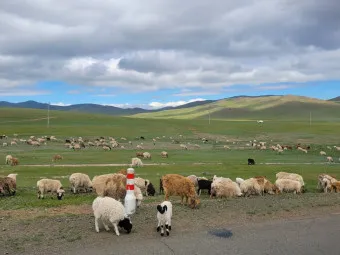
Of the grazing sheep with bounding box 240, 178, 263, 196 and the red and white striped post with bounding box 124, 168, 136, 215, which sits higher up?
the red and white striped post with bounding box 124, 168, 136, 215

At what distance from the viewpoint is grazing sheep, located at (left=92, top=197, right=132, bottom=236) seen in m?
10.4

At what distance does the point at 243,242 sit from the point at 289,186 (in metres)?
13.4

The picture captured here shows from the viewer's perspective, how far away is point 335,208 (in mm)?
13672

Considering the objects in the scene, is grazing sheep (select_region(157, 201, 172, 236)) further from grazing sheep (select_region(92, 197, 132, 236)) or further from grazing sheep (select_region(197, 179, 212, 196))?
grazing sheep (select_region(197, 179, 212, 196))

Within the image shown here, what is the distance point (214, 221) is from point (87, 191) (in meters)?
11.3

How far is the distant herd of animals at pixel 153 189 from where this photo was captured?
10.6 meters

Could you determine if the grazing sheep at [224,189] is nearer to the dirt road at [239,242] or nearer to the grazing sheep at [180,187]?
the grazing sheep at [180,187]

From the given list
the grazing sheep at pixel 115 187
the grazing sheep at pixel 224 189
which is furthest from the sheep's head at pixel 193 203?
the grazing sheep at pixel 224 189

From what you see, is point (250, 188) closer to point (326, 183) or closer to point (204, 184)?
point (204, 184)

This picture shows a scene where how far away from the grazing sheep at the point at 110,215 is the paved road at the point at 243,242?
0.45m

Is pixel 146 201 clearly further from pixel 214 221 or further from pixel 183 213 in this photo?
pixel 214 221

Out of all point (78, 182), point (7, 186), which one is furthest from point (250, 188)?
point (7, 186)

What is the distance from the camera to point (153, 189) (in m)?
20.5

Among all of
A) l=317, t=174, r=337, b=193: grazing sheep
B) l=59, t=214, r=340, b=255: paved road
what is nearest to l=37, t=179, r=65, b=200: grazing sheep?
l=59, t=214, r=340, b=255: paved road
